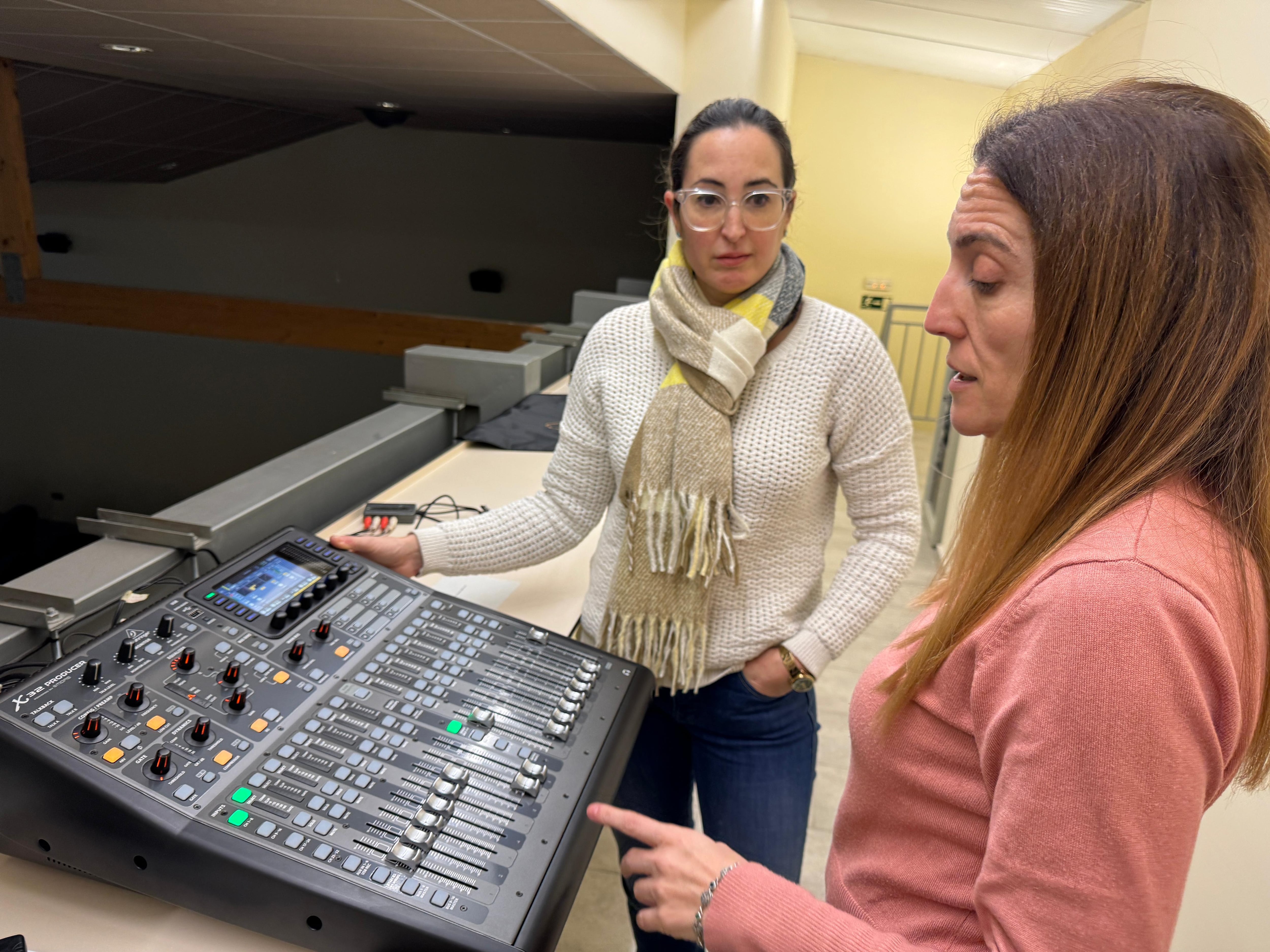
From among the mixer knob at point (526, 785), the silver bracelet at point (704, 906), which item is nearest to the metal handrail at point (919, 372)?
the mixer knob at point (526, 785)

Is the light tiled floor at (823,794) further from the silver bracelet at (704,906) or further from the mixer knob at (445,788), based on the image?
the mixer knob at (445,788)

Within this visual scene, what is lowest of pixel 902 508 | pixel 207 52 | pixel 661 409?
pixel 902 508

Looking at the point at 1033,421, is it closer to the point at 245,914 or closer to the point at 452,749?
the point at 452,749

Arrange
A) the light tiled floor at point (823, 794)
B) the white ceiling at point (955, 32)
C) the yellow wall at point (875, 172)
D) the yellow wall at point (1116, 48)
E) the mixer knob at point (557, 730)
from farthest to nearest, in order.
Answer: the yellow wall at point (875, 172)
the white ceiling at point (955, 32)
the yellow wall at point (1116, 48)
the light tiled floor at point (823, 794)
the mixer knob at point (557, 730)

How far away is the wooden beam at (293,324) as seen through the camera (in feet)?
12.4

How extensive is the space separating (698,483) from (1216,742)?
71cm

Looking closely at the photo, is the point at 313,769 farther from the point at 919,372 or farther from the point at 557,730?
the point at 919,372

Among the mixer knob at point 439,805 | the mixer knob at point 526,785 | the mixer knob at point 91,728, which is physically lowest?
the mixer knob at point 526,785

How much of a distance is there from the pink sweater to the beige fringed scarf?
0.57 meters

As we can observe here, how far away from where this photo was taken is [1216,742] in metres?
0.44

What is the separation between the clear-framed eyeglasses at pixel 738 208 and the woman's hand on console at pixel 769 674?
0.58m

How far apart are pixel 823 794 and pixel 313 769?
1.90m

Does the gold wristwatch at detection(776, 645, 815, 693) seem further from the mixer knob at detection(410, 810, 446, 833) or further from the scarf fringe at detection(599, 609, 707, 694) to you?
the mixer knob at detection(410, 810, 446, 833)

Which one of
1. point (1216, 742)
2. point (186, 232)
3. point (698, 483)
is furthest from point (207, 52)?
point (186, 232)
